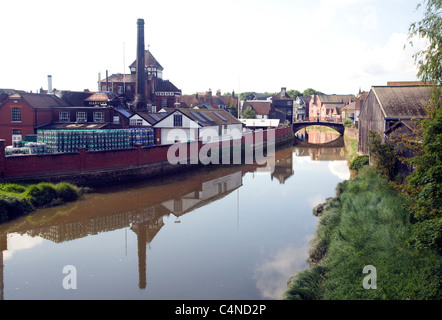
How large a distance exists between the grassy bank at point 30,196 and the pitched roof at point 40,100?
52.7 feet

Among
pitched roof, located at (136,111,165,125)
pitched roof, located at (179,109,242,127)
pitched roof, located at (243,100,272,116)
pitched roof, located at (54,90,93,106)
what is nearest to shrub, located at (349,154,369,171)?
pitched roof, located at (179,109,242,127)

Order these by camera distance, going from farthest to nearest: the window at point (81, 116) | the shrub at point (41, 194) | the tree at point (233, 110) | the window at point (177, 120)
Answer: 1. the tree at point (233, 110)
2. the window at point (81, 116)
3. the window at point (177, 120)
4. the shrub at point (41, 194)

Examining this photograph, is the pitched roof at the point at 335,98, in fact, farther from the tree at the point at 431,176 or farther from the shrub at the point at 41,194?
the tree at the point at 431,176

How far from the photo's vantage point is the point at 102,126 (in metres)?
33.9

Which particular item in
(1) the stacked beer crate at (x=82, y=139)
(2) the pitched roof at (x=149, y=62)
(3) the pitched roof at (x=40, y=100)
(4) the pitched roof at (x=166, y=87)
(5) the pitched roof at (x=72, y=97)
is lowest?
(1) the stacked beer crate at (x=82, y=139)

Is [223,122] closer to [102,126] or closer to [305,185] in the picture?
[102,126]

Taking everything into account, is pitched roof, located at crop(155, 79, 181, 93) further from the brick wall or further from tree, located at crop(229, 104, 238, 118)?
the brick wall

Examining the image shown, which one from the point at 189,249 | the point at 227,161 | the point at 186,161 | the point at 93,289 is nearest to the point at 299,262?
the point at 189,249

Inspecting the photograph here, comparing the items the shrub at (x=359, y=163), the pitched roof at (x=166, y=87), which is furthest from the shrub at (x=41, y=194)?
the pitched roof at (x=166, y=87)

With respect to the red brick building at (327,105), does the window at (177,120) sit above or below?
below

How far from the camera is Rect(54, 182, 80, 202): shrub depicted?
65.3ft

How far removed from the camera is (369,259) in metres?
10.0

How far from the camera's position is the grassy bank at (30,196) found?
1719 centimetres

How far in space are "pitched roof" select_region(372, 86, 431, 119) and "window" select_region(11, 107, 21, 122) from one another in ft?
90.5
